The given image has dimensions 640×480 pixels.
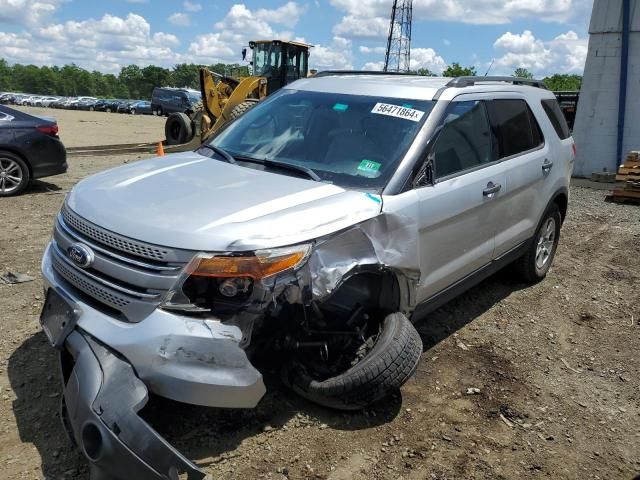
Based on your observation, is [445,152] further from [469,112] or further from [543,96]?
[543,96]

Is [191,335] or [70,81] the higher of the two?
[70,81]

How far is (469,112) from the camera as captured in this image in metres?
4.14

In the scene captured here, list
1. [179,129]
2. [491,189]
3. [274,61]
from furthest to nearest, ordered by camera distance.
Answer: [274,61]
[179,129]
[491,189]

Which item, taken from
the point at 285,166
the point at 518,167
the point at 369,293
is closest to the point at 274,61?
the point at 518,167

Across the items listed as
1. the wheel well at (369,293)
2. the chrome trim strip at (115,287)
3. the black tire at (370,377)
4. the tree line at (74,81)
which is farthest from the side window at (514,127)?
the tree line at (74,81)

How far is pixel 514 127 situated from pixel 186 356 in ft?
11.4

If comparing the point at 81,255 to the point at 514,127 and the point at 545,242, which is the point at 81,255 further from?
the point at 545,242

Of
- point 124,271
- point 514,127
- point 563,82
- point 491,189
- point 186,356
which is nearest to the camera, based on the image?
point 186,356

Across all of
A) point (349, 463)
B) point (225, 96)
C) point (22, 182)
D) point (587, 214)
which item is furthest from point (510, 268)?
point (225, 96)

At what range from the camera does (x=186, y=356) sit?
256 centimetres

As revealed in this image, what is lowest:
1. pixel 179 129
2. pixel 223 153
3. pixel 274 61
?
pixel 179 129

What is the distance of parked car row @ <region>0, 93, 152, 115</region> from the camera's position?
50.3m

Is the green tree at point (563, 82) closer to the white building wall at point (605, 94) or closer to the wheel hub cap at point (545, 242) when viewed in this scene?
the white building wall at point (605, 94)

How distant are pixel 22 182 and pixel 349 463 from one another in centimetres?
754
